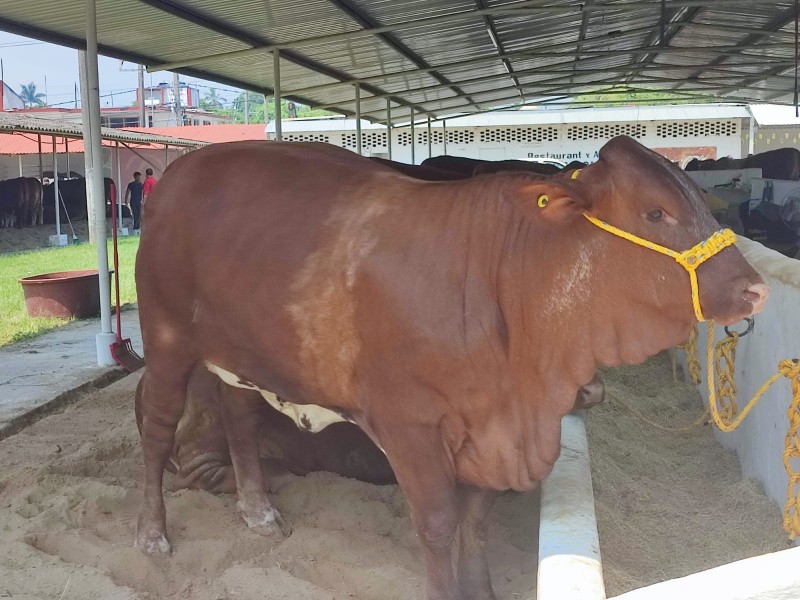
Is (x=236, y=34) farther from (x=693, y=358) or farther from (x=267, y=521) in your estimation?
(x=267, y=521)

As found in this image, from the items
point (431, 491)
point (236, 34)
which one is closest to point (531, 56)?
point (236, 34)

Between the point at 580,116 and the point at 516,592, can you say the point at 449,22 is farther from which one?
the point at 580,116

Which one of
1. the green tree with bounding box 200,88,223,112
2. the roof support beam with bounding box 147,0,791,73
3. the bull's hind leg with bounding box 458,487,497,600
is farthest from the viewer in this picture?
the green tree with bounding box 200,88,223,112

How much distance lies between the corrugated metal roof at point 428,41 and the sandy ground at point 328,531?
437 cm

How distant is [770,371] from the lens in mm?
4094

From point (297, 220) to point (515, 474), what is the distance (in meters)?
1.31

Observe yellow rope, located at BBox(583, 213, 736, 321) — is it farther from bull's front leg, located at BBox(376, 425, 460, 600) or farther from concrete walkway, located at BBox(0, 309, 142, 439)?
concrete walkway, located at BBox(0, 309, 142, 439)

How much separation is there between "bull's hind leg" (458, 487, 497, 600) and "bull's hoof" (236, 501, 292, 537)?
1110 millimetres

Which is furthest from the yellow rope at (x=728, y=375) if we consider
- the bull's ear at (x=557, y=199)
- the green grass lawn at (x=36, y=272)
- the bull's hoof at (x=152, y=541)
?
the green grass lawn at (x=36, y=272)

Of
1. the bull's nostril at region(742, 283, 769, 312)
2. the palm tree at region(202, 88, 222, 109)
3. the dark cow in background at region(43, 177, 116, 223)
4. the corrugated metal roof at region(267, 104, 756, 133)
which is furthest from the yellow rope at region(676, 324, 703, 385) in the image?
the palm tree at region(202, 88, 222, 109)

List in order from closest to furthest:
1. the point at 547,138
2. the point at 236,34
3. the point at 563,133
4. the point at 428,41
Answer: the point at 236,34 → the point at 428,41 → the point at 563,133 → the point at 547,138

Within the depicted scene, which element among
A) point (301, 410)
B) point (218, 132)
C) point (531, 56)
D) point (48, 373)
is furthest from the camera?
point (218, 132)

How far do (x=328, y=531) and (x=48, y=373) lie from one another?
4.37m

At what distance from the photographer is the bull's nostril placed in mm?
2609
